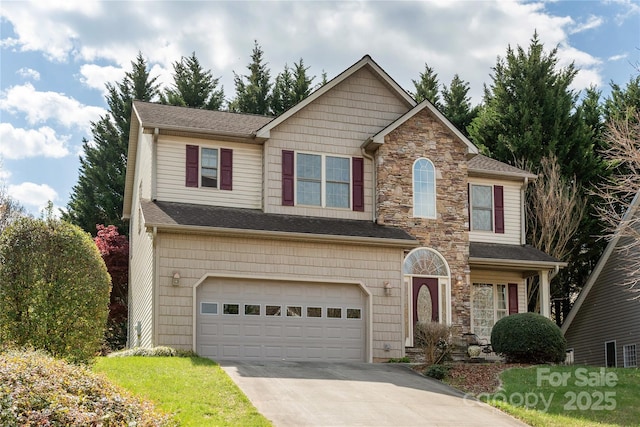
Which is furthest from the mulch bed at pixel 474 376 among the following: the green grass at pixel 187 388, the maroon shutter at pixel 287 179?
the maroon shutter at pixel 287 179

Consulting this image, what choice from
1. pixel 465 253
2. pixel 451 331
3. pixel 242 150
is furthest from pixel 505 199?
pixel 242 150

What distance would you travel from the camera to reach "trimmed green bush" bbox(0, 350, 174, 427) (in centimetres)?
1045

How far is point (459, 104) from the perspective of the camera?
136ft

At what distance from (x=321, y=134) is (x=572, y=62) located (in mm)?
17296

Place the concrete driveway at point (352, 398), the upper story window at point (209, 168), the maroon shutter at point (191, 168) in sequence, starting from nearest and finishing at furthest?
1. the concrete driveway at point (352, 398)
2. the maroon shutter at point (191, 168)
3. the upper story window at point (209, 168)

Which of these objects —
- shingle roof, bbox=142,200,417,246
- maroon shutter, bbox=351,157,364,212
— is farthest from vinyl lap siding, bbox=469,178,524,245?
shingle roof, bbox=142,200,417,246

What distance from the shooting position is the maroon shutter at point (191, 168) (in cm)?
2297

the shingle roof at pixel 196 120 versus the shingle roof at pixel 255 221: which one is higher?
the shingle roof at pixel 196 120

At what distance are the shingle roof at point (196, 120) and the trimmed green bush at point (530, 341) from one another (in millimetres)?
8994

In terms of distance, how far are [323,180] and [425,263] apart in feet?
12.7

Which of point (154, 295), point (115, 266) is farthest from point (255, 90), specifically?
point (154, 295)

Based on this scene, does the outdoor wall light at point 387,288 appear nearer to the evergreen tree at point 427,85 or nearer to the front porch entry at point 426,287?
the front porch entry at point 426,287

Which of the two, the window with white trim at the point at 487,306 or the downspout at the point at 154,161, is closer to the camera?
the downspout at the point at 154,161

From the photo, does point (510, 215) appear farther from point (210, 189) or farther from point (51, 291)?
point (51, 291)
